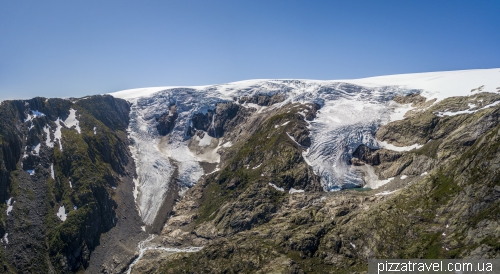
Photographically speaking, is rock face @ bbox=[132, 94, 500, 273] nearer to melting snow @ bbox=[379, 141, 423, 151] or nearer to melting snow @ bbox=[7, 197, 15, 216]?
melting snow @ bbox=[379, 141, 423, 151]

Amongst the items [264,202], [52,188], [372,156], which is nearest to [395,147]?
[372,156]

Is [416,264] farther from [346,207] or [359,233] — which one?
[346,207]

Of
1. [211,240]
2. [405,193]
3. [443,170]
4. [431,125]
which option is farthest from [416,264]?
[431,125]

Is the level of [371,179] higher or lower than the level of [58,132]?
lower

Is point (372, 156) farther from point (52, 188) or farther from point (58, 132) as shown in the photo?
point (58, 132)

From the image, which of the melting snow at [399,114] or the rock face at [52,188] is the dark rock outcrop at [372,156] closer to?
the melting snow at [399,114]

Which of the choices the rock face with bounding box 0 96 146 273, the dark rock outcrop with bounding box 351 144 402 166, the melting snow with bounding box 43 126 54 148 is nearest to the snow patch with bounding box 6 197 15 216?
the rock face with bounding box 0 96 146 273

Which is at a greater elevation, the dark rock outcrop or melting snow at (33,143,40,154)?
melting snow at (33,143,40,154)

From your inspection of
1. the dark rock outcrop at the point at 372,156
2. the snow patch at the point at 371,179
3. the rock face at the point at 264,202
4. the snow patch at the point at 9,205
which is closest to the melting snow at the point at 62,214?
the rock face at the point at 264,202
